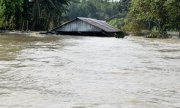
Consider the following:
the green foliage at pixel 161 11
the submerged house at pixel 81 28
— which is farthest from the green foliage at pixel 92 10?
the submerged house at pixel 81 28

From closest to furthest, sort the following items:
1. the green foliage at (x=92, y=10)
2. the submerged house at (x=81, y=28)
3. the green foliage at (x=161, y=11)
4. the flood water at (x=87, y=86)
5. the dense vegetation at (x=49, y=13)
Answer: the flood water at (x=87, y=86) → the submerged house at (x=81, y=28) → the dense vegetation at (x=49, y=13) → the green foliage at (x=161, y=11) → the green foliage at (x=92, y=10)

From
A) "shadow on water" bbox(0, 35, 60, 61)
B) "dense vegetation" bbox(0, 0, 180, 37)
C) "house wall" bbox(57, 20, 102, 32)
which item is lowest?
"shadow on water" bbox(0, 35, 60, 61)

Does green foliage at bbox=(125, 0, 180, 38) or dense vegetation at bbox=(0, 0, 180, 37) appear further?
green foliage at bbox=(125, 0, 180, 38)

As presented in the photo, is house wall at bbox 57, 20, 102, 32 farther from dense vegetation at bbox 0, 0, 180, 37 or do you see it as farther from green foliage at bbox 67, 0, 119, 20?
green foliage at bbox 67, 0, 119, 20

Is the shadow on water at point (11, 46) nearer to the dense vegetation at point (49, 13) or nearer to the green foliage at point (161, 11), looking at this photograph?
the dense vegetation at point (49, 13)

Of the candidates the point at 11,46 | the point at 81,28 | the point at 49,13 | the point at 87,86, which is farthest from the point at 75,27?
the point at 87,86

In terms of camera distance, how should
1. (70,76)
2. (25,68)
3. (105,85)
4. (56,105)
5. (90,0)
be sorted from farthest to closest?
1. (90,0)
2. (25,68)
3. (70,76)
4. (105,85)
5. (56,105)

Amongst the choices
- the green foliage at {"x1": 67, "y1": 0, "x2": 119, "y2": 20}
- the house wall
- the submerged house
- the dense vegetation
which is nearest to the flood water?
the submerged house

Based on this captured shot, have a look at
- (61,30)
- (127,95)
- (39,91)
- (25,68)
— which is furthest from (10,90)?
(61,30)

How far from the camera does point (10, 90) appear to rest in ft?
24.7

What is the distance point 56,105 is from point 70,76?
3.23 m

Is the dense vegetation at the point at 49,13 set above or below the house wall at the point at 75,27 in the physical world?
above

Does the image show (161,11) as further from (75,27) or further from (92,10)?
(92,10)

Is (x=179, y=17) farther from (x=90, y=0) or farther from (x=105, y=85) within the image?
(x=90, y=0)
